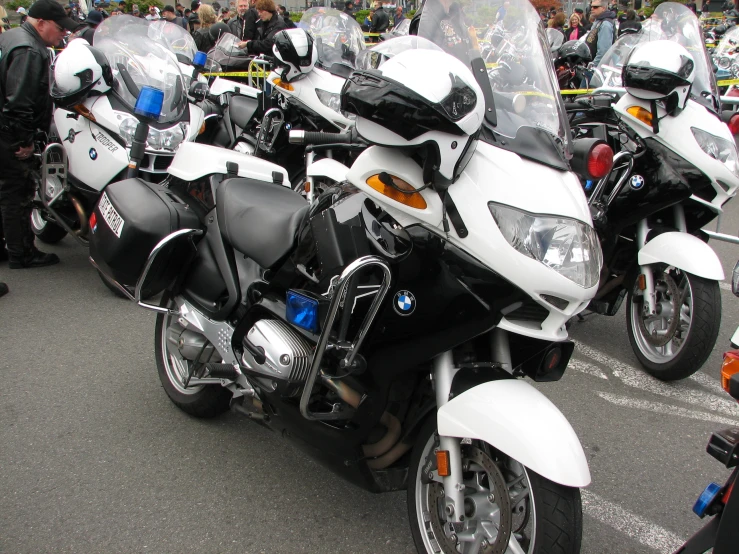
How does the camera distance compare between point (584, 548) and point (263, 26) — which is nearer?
point (584, 548)

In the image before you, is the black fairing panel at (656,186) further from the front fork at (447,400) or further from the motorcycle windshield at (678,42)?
the front fork at (447,400)

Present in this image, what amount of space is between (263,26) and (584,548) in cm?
891

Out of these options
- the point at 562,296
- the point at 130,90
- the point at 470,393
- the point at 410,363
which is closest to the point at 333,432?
the point at 410,363

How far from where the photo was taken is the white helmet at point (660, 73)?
3.73 m

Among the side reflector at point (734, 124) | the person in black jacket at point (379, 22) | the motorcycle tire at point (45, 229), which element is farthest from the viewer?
the person in black jacket at point (379, 22)

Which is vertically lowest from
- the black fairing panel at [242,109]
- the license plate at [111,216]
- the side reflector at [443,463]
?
the black fairing panel at [242,109]

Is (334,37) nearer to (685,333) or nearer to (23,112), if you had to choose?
(23,112)

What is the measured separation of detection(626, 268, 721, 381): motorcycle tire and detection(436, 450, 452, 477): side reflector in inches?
80.8

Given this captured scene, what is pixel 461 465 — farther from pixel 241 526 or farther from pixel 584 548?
pixel 241 526

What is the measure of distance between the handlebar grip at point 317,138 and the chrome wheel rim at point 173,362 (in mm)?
1340

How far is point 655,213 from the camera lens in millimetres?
3969

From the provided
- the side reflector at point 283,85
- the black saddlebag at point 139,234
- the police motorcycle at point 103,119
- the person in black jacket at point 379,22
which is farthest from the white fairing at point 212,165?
the person in black jacket at point 379,22

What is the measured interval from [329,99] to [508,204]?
164 inches

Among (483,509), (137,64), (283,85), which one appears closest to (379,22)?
(283,85)
